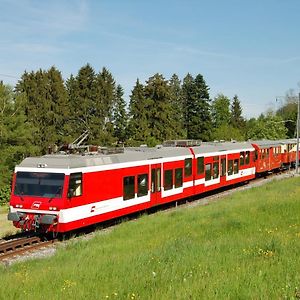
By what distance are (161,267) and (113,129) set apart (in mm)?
54086

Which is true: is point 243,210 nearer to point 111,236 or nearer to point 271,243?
point 111,236

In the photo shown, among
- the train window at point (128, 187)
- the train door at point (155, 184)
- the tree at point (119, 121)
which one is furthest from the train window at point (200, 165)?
the tree at point (119, 121)

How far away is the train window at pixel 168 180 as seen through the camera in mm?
23609

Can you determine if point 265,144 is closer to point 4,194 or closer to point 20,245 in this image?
point 4,194

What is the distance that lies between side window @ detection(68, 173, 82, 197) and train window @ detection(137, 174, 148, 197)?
4.46 metres

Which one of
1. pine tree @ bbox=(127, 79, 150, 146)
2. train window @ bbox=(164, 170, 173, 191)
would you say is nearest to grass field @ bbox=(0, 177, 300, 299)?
train window @ bbox=(164, 170, 173, 191)

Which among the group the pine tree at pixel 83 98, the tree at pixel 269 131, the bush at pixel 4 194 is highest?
the pine tree at pixel 83 98

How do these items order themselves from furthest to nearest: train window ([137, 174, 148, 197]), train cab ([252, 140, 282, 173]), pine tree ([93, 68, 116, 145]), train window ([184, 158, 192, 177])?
1. pine tree ([93, 68, 116, 145])
2. train cab ([252, 140, 282, 173])
3. train window ([184, 158, 192, 177])
4. train window ([137, 174, 148, 197])

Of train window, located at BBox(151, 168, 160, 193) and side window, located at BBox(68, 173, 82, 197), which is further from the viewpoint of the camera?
train window, located at BBox(151, 168, 160, 193)

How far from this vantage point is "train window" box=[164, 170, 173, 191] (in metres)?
23.6

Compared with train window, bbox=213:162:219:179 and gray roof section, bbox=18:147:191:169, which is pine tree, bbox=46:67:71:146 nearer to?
train window, bbox=213:162:219:179

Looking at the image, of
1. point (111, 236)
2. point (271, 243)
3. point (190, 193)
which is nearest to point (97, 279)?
point (271, 243)

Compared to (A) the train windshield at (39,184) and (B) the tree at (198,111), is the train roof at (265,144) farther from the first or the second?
(B) the tree at (198,111)

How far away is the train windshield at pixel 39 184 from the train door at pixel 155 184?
6.45 m
